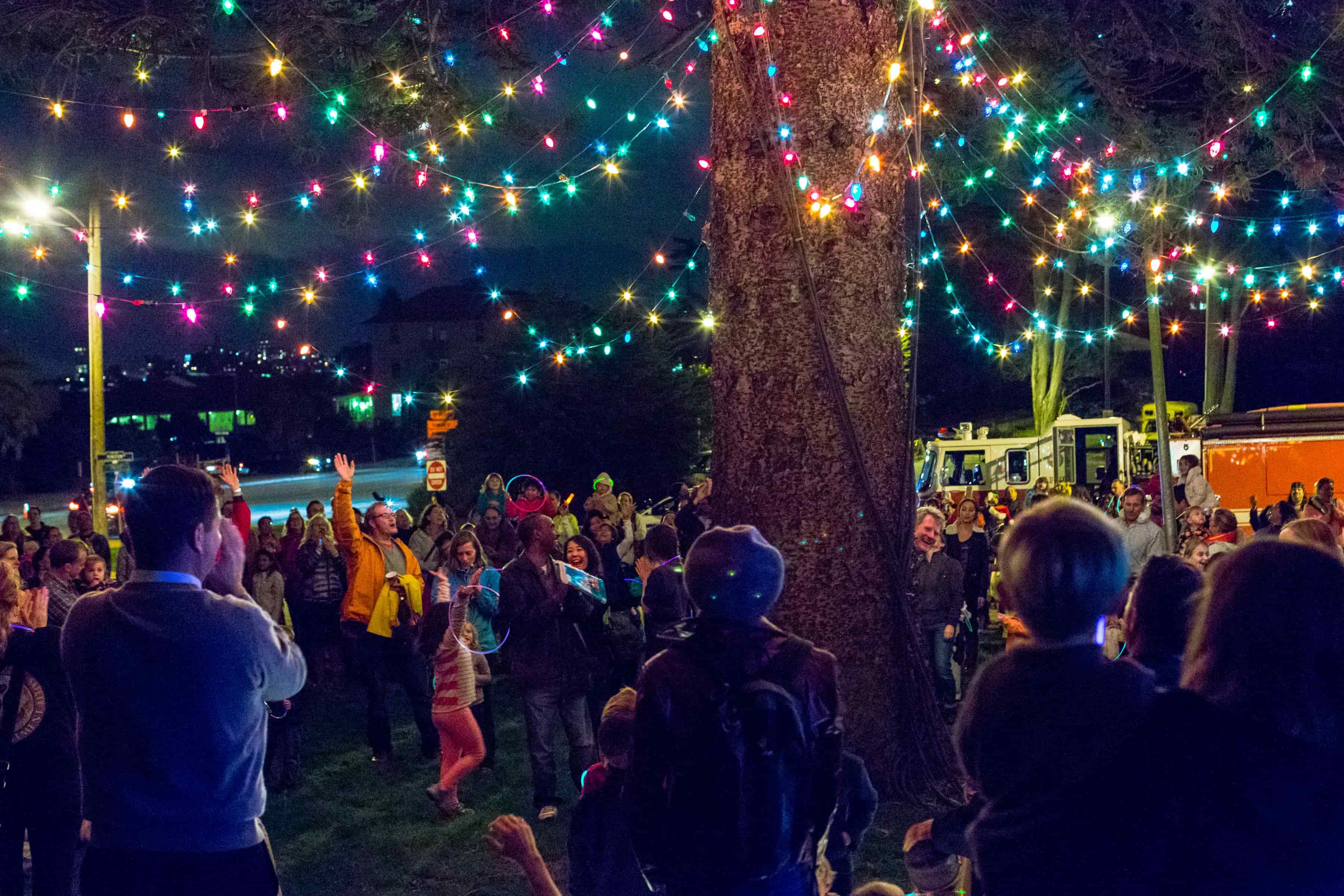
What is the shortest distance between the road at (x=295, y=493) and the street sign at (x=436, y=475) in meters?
9.26

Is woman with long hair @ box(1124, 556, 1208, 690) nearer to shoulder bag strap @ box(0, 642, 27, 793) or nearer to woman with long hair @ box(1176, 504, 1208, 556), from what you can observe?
shoulder bag strap @ box(0, 642, 27, 793)

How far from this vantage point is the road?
35.2 metres

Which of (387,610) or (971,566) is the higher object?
(387,610)

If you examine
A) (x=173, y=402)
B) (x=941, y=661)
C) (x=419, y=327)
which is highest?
(x=419, y=327)

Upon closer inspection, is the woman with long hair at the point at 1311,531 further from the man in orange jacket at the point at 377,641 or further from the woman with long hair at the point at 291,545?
the woman with long hair at the point at 291,545

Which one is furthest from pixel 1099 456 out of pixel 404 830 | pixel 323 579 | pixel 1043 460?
pixel 404 830

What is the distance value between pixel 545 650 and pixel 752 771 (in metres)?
3.79

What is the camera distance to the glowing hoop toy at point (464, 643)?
21.1 ft

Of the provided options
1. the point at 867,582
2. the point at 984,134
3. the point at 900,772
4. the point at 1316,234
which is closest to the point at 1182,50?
the point at 984,134

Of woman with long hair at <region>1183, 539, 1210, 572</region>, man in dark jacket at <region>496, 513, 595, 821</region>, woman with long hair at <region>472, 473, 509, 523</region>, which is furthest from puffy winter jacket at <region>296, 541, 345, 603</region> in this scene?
woman with long hair at <region>1183, 539, 1210, 572</region>

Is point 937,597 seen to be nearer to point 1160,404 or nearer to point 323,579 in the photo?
point 323,579

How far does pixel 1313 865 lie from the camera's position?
1972 mm

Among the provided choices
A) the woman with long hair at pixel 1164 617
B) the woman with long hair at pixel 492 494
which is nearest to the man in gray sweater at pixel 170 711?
the woman with long hair at pixel 1164 617

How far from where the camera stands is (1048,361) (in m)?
33.0
